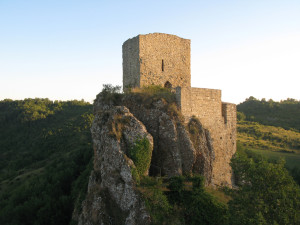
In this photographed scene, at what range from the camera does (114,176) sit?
10.2 m

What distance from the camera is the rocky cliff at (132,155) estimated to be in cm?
971

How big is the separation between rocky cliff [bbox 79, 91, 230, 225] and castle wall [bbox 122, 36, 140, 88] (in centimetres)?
236

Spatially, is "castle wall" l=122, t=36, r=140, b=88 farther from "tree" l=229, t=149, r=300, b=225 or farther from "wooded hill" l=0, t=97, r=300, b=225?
"tree" l=229, t=149, r=300, b=225

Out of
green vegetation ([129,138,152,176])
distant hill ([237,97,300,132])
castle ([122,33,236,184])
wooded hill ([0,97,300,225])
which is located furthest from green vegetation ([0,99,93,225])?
distant hill ([237,97,300,132])

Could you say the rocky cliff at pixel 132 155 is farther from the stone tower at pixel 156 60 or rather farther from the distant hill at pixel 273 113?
the distant hill at pixel 273 113

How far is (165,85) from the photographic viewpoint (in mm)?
16156

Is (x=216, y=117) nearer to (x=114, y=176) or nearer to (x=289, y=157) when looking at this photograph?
(x=114, y=176)

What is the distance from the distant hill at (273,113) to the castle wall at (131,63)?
168ft

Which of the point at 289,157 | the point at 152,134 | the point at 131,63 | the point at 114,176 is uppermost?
the point at 131,63

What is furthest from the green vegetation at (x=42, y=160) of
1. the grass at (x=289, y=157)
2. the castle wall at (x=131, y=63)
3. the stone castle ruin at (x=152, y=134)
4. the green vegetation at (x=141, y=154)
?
the grass at (x=289, y=157)

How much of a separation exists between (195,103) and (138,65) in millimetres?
4571

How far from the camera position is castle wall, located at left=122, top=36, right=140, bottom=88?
15.3 meters

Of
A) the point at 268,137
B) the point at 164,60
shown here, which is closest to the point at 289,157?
the point at 268,137

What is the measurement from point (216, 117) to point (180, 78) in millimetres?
3845
